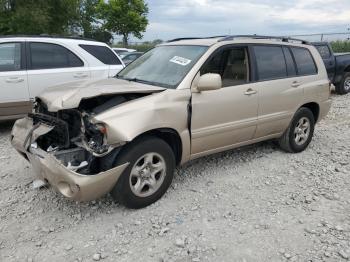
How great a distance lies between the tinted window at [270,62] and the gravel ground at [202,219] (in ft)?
4.18

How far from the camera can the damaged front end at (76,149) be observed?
11.4 feet

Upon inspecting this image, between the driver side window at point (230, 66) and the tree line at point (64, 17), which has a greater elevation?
the tree line at point (64, 17)

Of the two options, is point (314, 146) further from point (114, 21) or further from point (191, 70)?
point (114, 21)

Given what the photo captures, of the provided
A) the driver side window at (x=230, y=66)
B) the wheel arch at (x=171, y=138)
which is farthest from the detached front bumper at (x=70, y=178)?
the driver side window at (x=230, y=66)

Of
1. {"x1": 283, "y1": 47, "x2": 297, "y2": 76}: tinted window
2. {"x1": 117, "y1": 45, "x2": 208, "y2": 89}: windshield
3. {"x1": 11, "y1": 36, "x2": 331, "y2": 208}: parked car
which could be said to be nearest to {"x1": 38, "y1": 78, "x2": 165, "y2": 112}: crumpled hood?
{"x1": 11, "y1": 36, "x2": 331, "y2": 208}: parked car

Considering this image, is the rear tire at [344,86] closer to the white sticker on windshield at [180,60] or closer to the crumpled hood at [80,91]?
the white sticker on windshield at [180,60]

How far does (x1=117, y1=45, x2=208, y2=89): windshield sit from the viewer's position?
438 centimetres

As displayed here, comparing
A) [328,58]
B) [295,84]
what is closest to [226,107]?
[295,84]

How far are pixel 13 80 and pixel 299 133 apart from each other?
4801 mm

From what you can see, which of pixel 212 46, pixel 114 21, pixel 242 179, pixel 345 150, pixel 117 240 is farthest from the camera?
pixel 114 21

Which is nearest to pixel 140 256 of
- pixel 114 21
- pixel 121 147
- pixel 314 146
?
pixel 121 147

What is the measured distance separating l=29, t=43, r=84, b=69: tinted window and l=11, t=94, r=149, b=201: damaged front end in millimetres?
2898

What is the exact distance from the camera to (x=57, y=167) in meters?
3.43

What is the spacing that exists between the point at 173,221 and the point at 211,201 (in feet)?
2.03
